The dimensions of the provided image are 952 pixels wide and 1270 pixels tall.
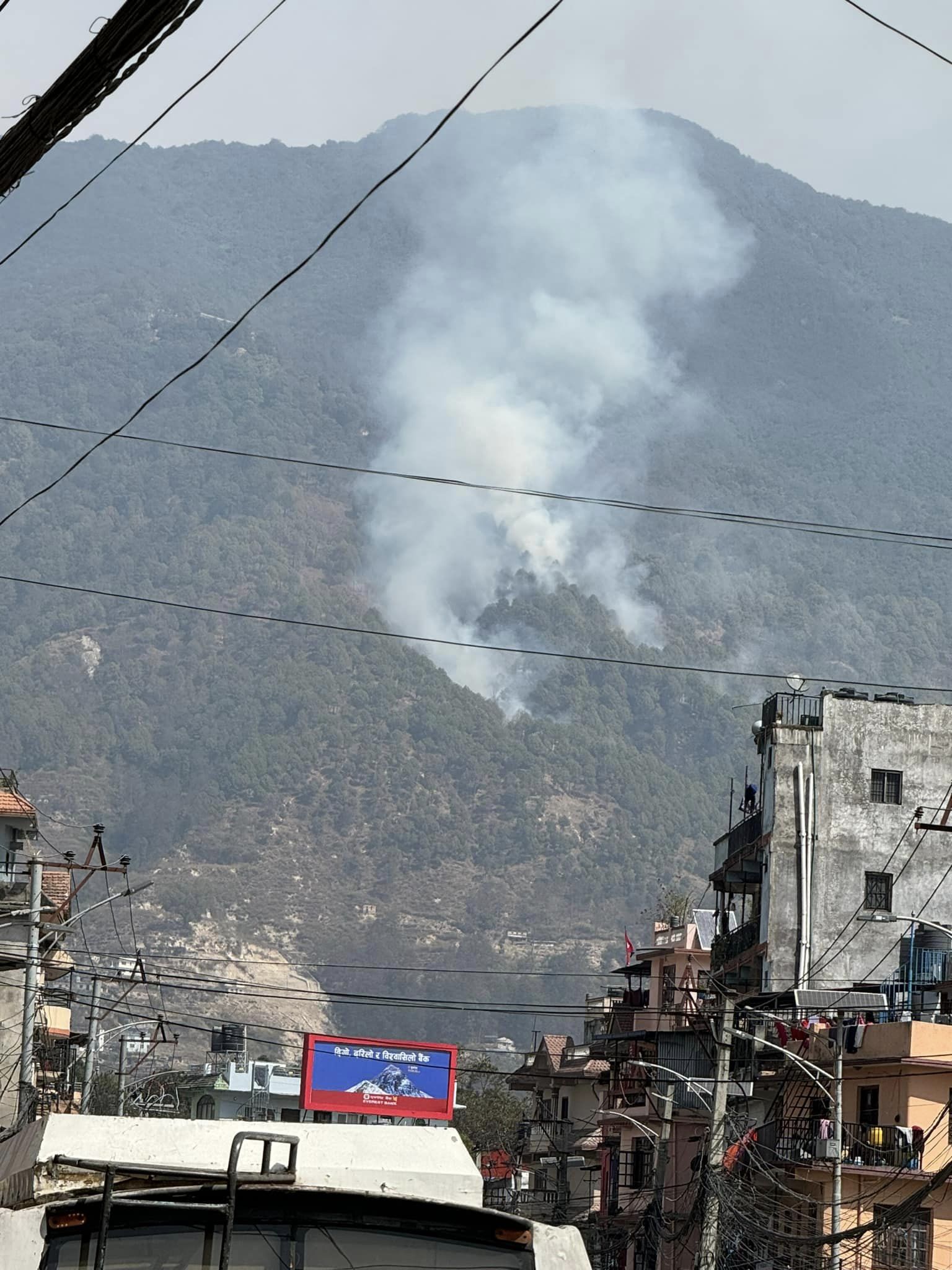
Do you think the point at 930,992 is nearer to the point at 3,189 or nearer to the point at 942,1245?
the point at 942,1245

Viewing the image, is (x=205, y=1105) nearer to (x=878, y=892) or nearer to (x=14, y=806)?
(x=14, y=806)

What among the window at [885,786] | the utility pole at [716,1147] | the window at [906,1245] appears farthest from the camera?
the window at [885,786]

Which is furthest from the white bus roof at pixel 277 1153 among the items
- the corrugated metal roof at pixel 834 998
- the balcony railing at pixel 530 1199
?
the balcony railing at pixel 530 1199

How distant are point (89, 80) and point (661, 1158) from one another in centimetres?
4847

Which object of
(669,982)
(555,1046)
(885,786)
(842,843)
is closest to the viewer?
(842,843)

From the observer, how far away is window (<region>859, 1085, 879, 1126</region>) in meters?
52.3

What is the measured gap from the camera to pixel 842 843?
69.9 m

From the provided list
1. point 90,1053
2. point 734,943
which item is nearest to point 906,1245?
point 90,1053

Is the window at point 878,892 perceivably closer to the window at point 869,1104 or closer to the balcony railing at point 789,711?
the balcony railing at point 789,711

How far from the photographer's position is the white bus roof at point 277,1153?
7.92 metres

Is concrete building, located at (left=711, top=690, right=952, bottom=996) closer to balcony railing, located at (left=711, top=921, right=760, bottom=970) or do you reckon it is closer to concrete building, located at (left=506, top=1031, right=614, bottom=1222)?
balcony railing, located at (left=711, top=921, right=760, bottom=970)

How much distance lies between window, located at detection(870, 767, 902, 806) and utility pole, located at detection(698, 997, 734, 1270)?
30.5 m

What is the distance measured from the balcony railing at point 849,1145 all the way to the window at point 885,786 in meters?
15.7

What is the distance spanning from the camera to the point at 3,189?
11320 millimetres
